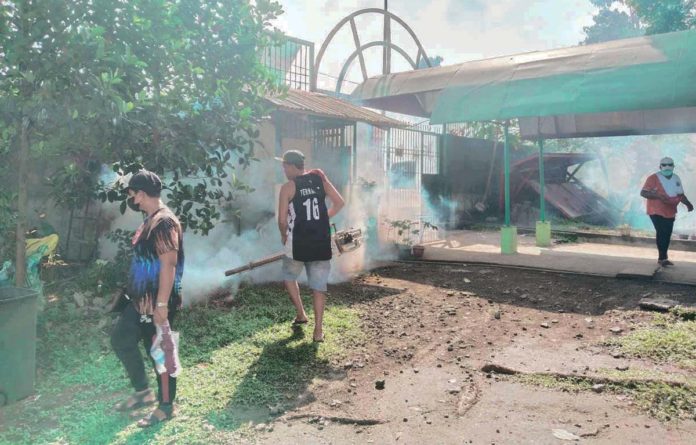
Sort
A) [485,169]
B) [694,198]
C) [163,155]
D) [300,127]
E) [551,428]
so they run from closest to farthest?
[551,428], [163,155], [300,127], [485,169], [694,198]

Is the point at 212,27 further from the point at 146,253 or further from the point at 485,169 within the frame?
the point at 485,169

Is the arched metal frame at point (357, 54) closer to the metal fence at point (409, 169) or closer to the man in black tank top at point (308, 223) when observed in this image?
the metal fence at point (409, 169)

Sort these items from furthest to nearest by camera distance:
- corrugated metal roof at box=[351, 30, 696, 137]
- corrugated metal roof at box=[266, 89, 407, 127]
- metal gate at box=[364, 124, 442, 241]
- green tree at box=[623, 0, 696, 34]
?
green tree at box=[623, 0, 696, 34]
metal gate at box=[364, 124, 442, 241]
corrugated metal roof at box=[266, 89, 407, 127]
corrugated metal roof at box=[351, 30, 696, 137]

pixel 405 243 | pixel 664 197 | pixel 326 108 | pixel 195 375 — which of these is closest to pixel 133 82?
pixel 195 375

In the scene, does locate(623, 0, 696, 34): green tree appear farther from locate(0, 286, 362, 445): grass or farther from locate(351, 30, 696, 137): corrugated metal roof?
locate(0, 286, 362, 445): grass

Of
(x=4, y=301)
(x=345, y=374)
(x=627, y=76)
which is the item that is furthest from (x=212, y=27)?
(x=627, y=76)

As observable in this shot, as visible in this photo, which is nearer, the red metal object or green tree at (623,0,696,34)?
green tree at (623,0,696,34)

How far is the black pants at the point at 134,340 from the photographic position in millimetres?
3418

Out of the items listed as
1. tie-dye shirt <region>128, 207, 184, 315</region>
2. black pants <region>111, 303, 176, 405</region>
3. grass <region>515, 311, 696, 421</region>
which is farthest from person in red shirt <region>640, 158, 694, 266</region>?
black pants <region>111, 303, 176, 405</region>

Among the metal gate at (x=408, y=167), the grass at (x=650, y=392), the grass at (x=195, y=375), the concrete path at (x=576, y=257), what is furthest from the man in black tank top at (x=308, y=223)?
the metal gate at (x=408, y=167)

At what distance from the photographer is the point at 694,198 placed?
1852cm

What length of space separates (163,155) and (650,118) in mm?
10338

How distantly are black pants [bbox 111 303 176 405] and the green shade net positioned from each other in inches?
284

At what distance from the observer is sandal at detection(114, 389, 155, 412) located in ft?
11.7
